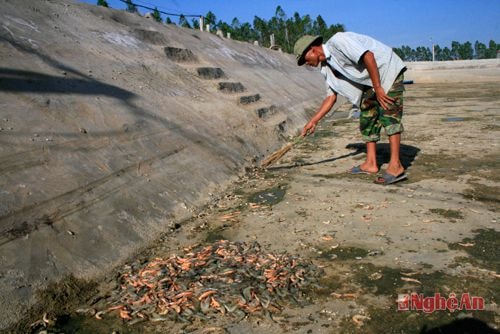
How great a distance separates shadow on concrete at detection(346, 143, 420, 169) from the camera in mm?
6450

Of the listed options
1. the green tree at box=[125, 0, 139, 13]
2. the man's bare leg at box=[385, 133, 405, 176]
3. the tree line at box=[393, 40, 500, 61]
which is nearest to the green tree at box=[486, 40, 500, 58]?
the tree line at box=[393, 40, 500, 61]

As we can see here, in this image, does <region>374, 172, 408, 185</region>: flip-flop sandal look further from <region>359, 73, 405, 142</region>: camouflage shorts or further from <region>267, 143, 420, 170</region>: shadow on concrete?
<region>267, 143, 420, 170</region>: shadow on concrete

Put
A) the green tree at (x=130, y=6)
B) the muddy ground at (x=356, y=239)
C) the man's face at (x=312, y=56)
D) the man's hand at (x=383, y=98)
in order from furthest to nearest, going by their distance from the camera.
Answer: the green tree at (x=130, y=6)
the man's face at (x=312, y=56)
the man's hand at (x=383, y=98)
the muddy ground at (x=356, y=239)

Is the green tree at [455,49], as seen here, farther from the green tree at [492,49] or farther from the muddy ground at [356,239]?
the muddy ground at [356,239]

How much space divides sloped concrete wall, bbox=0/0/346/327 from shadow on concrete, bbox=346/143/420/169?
5.70 feet

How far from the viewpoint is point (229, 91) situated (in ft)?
30.5

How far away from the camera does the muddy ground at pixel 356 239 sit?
8.95ft

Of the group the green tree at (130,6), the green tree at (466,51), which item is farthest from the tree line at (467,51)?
the green tree at (130,6)

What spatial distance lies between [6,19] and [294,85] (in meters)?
10.9

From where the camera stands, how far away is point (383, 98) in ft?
16.6

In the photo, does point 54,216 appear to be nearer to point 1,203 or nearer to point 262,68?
point 1,203

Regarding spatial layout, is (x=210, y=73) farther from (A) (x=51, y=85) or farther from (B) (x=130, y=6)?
(B) (x=130, y=6)

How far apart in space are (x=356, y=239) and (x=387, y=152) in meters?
3.67

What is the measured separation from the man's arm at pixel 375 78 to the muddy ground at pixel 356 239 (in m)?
1.12
